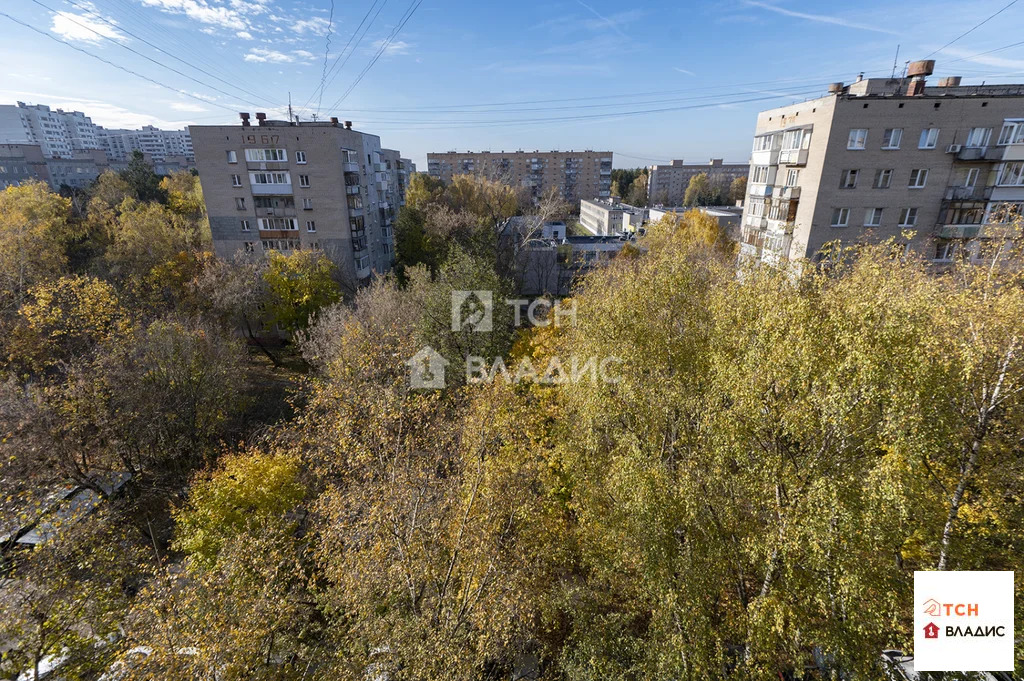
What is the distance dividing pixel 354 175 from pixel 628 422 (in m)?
28.5

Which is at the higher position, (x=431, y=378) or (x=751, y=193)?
(x=751, y=193)

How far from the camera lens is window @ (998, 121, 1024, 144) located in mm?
20578

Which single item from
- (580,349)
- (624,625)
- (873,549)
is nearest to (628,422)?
(580,349)

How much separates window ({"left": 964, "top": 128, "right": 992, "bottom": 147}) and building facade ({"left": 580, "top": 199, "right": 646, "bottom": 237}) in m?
33.2

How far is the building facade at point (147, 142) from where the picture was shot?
393 feet

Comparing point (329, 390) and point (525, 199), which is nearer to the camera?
point (329, 390)

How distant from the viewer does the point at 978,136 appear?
21031 mm

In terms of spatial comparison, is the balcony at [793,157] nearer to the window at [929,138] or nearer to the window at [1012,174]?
the window at [929,138]

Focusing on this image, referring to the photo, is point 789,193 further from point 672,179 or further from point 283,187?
point 672,179

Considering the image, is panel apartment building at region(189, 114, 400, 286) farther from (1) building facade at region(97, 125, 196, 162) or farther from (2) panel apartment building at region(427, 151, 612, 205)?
(1) building facade at region(97, 125, 196, 162)

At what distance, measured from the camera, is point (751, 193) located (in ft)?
93.2

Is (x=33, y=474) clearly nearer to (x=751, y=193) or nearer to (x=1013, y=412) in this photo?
(x=1013, y=412)

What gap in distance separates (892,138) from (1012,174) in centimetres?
574

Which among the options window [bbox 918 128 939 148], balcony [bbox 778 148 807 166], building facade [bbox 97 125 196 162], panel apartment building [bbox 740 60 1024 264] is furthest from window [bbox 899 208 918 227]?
building facade [bbox 97 125 196 162]
